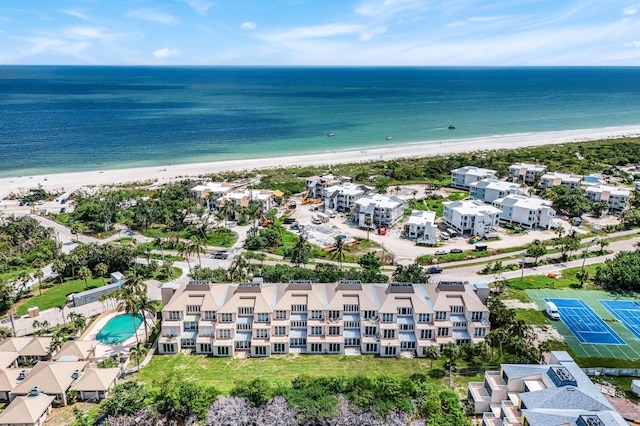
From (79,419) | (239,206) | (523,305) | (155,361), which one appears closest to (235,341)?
(155,361)

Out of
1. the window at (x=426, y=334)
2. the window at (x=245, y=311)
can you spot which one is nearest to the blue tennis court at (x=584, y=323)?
the window at (x=426, y=334)

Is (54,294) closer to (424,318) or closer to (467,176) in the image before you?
(424,318)

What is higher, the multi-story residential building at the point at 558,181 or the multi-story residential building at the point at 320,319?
the multi-story residential building at the point at 558,181

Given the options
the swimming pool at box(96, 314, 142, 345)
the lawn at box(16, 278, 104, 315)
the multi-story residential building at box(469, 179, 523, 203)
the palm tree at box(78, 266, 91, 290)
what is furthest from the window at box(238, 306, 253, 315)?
the multi-story residential building at box(469, 179, 523, 203)

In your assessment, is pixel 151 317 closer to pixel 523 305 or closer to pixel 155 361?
pixel 155 361

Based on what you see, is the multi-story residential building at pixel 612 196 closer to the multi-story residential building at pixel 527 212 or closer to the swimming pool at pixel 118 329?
the multi-story residential building at pixel 527 212

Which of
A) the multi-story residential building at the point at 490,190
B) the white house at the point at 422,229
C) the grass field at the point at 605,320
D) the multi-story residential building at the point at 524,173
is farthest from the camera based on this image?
the multi-story residential building at the point at 524,173
